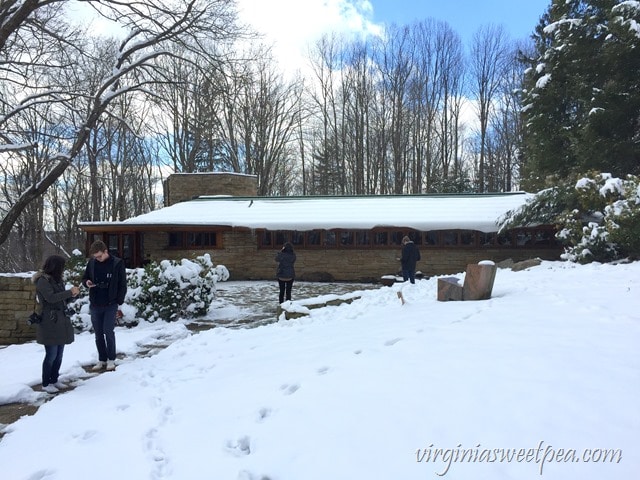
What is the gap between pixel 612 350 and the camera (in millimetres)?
3324

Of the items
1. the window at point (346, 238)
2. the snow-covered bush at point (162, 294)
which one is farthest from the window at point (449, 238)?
the snow-covered bush at point (162, 294)

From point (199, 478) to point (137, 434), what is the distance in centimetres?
104

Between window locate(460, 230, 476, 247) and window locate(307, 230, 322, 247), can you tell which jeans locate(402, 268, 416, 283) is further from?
window locate(307, 230, 322, 247)

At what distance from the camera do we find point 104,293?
5258 mm

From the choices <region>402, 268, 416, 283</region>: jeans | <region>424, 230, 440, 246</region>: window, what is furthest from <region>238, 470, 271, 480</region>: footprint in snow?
<region>424, 230, 440, 246</region>: window

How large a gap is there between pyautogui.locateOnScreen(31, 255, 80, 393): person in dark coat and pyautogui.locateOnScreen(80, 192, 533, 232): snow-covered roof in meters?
11.5

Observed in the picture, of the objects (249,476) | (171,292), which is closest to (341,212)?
(171,292)

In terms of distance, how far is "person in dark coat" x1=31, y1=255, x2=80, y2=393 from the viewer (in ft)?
14.8

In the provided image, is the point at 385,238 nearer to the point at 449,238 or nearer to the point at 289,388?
the point at 449,238

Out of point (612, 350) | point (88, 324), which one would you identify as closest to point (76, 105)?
point (88, 324)

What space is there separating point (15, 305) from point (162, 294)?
3.77 metres

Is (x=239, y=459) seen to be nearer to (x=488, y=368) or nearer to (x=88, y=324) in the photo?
(x=488, y=368)

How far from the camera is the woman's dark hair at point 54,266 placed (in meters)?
4.64

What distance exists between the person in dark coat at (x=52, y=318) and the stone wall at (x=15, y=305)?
19.3ft
